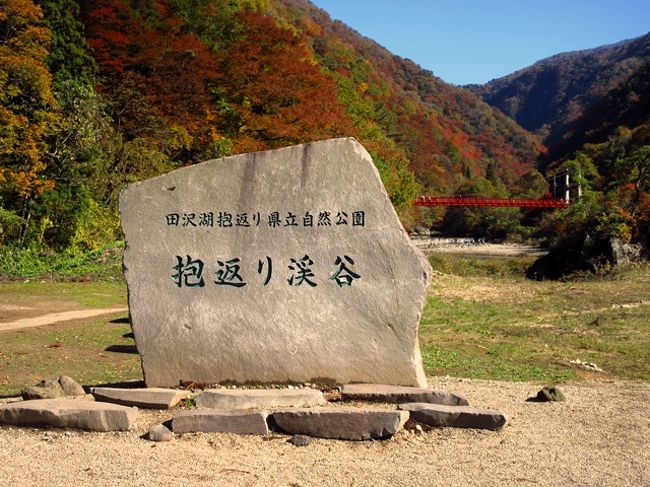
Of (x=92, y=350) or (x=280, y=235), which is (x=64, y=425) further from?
(x=92, y=350)

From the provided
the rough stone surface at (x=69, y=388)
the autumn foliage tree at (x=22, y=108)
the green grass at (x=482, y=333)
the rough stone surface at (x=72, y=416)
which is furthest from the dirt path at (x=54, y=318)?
the autumn foliage tree at (x=22, y=108)

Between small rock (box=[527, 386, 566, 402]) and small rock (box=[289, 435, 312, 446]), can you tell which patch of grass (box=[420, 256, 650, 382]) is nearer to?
small rock (box=[527, 386, 566, 402])

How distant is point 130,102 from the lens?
29766mm

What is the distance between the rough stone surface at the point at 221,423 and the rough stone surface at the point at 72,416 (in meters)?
0.43

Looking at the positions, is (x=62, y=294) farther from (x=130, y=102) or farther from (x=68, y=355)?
(x=130, y=102)

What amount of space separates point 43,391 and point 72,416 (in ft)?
2.93

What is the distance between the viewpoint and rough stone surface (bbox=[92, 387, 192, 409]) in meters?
5.95

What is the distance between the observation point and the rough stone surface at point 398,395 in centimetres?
584

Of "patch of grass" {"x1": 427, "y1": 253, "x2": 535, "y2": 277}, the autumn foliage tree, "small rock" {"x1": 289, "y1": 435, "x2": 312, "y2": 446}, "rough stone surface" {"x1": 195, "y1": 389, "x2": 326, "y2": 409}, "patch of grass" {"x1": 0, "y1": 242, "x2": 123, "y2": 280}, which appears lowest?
"patch of grass" {"x1": 427, "y1": 253, "x2": 535, "y2": 277}

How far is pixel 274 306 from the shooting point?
6.47 metres

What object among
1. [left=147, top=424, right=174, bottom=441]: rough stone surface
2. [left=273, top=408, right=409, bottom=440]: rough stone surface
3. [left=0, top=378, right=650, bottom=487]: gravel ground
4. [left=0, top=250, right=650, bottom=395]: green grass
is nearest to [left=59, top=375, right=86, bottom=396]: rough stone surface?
[left=0, top=378, right=650, bottom=487]: gravel ground

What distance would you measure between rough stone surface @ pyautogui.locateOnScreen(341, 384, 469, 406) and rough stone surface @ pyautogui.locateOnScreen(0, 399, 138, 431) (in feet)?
6.03

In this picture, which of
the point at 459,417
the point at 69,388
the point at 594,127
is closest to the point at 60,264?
the point at 69,388

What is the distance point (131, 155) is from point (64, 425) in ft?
76.1
